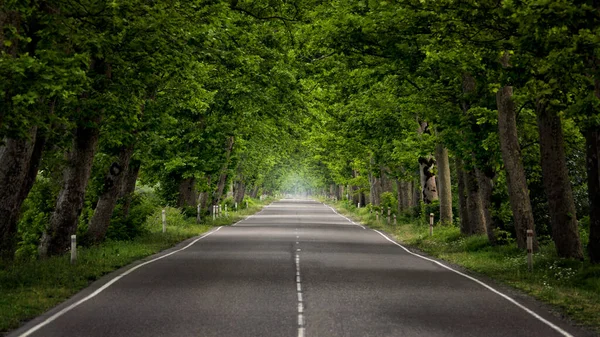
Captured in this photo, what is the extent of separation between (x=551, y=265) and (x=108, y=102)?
1133 centimetres

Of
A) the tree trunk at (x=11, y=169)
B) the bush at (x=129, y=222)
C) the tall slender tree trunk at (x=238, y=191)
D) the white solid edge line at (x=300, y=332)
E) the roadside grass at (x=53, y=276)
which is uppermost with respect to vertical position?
the tall slender tree trunk at (x=238, y=191)

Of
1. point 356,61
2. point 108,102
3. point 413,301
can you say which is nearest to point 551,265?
point 413,301

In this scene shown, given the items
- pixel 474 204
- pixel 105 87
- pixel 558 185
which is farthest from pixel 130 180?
pixel 558 185

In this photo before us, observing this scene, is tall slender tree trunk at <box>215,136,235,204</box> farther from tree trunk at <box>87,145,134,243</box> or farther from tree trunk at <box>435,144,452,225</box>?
tree trunk at <box>87,145,134,243</box>

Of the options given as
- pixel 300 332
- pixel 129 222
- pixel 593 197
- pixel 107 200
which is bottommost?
pixel 300 332

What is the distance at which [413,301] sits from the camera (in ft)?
42.5

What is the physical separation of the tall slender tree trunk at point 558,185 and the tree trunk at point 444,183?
44.5ft

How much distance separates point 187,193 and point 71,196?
23091 millimetres

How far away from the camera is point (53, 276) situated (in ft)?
49.3

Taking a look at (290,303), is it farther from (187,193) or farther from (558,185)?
(187,193)

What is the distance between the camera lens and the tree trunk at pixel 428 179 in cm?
3909

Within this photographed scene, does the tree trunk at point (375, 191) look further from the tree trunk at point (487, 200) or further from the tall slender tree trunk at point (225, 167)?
the tree trunk at point (487, 200)

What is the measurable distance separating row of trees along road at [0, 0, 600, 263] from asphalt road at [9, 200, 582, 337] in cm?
338

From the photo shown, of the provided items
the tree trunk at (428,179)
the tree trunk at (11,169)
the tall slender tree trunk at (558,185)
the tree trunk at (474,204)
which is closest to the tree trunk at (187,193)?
the tree trunk at (428,179)
